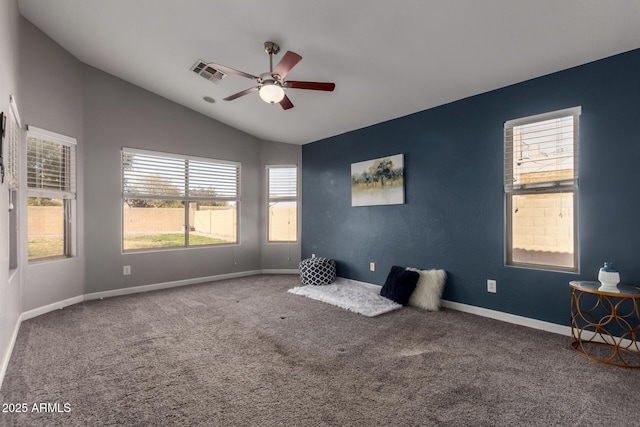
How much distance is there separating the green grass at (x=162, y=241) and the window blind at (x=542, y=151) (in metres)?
4.57

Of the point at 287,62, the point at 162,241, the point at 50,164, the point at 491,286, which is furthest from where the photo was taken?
the point at 162,241

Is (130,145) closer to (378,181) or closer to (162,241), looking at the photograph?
(162,241)

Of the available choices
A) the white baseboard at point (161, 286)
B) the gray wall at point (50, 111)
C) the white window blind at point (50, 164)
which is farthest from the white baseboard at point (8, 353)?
the white window blind at point (50, 164)

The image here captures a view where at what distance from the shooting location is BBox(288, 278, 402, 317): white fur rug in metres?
3.80

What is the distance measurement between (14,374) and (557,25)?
4.82 metres

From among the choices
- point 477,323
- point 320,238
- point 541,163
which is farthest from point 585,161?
point 320,238

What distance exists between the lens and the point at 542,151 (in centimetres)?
321

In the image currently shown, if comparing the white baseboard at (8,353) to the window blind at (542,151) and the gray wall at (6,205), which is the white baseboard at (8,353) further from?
the window blind at (542,151)

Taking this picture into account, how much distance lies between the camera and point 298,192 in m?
6.09

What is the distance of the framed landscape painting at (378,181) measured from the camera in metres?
4.51

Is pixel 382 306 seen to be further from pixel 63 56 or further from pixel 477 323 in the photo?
pixel 63 56

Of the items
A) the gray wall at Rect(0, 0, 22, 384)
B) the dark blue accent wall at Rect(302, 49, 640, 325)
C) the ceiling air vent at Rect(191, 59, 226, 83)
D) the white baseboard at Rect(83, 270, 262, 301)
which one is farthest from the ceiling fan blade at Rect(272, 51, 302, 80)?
the white baseboard at Rect(83, 270, 262, 301)

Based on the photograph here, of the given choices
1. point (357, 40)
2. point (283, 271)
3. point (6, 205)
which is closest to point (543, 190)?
point (357, 40)

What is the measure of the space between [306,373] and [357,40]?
9.49 feet
